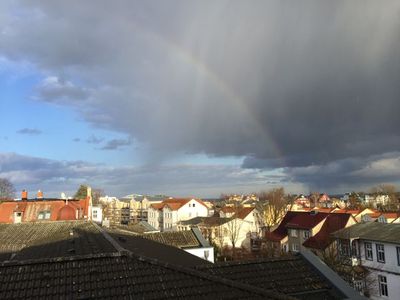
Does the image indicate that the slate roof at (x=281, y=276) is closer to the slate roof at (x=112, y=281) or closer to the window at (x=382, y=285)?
the slate roof at (x=112, y=281)

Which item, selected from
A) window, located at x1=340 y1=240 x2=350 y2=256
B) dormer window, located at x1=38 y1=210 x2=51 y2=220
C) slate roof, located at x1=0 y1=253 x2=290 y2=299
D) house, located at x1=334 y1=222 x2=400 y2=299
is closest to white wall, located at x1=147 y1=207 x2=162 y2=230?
dormer window, located at x1=38 y1=210 x2=51 y2=220

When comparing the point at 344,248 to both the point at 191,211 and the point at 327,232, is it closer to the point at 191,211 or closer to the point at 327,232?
the point at 327,232

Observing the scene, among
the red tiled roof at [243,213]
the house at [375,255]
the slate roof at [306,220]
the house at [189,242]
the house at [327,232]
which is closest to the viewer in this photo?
the house at [375,255]

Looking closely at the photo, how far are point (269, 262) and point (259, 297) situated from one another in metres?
2.41

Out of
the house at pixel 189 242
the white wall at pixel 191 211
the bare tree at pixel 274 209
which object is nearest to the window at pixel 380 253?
the house at pixel 189 242

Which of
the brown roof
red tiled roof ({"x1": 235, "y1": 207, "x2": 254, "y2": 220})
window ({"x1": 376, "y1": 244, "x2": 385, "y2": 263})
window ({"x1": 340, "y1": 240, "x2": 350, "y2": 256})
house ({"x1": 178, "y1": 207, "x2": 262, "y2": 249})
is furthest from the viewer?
red tiled roof ({"x1": 235, "y1": 207, "x2": 254, "y2": 220})

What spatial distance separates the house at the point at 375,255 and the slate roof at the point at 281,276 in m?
25.7

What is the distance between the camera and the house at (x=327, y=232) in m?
41.5

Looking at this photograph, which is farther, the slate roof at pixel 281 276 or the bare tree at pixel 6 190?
the bare tree at pixel 6 190

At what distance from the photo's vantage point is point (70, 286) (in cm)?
782

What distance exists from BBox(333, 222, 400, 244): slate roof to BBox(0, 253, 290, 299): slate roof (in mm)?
28610

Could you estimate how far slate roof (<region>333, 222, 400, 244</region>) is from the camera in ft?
107

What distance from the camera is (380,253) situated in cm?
3394

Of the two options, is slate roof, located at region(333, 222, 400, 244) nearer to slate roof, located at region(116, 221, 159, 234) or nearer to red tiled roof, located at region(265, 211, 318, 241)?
red tiled roof, located at region(265, 211, 318, 241)
